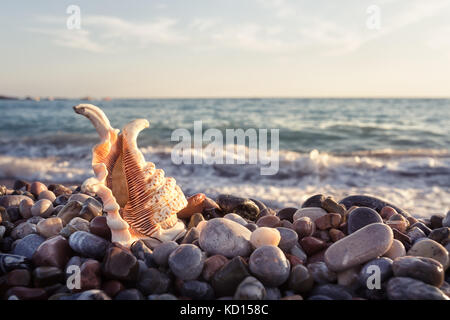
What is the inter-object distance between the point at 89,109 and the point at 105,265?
1.02 m

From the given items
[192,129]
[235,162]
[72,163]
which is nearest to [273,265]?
[235,162]

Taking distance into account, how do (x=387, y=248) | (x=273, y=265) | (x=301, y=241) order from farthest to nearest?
(x=301, y=241) → (x=387, y=248) → (x=273, y=265)

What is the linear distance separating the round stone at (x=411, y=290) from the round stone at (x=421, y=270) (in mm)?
63

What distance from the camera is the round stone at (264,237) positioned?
2314 mm

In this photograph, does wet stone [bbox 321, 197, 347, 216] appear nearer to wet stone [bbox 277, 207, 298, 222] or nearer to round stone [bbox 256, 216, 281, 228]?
wet stone [bbox 277, 207, 298, 222]

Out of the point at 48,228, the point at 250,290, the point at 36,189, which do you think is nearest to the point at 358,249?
the point at 250,290

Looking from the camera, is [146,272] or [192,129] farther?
[192,129]

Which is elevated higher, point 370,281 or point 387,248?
point 387,248

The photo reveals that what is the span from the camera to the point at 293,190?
21.7 ft

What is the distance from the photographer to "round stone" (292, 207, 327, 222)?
3018 mm

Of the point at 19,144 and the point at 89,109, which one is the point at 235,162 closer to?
the point at 89,109

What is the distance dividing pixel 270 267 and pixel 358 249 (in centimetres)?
59

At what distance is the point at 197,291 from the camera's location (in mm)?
2027

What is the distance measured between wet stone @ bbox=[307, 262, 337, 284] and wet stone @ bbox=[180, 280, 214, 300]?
0.63 metres
